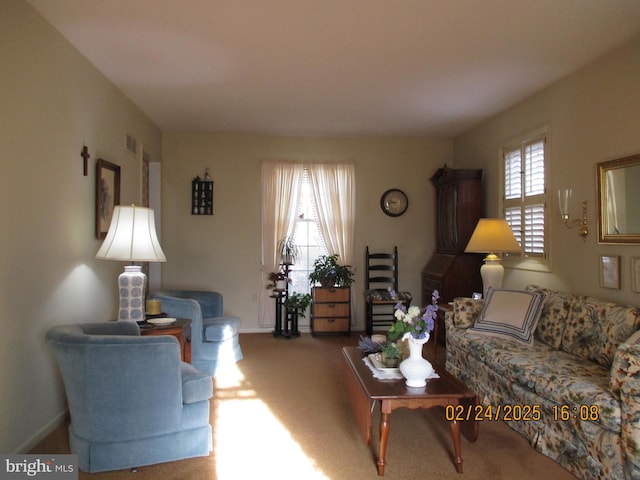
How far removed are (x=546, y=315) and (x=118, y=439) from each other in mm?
3197

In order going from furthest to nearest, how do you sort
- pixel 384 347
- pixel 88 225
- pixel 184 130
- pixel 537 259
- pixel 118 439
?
pixel 184 130, pixel 537 259, pixel 88 225, pixel 384 347, pixel 118 439

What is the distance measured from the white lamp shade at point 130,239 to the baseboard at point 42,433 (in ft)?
3.76

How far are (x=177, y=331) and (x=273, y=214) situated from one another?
303 cm

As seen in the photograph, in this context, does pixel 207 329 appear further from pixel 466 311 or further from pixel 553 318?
pixel 553 318

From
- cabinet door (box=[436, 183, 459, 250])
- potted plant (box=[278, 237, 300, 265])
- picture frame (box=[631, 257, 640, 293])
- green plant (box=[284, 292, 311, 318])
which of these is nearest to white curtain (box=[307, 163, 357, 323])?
potted plant (box=[278, 237, 300, 265])

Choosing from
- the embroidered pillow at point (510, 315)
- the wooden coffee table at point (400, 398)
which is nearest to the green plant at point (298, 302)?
the embroidered pillow at point (510, 315)

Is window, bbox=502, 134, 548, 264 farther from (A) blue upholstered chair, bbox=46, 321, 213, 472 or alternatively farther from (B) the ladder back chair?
(A) blue upholstered chair, bbox=46, 321, 213, 472

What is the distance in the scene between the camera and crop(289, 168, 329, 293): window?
6062 mm

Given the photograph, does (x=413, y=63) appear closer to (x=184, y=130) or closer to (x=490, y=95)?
(x=490, y=95)

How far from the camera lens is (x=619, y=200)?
10.8ft

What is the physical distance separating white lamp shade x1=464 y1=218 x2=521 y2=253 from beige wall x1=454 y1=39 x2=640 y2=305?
1.18 ft

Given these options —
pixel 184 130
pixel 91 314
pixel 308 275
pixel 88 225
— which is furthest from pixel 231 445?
pixel 184 130

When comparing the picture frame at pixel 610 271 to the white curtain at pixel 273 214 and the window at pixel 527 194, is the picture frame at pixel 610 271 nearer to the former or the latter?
the window at pixel 527 194

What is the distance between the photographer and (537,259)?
426 centimetres
